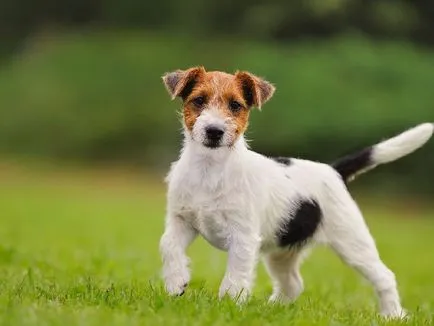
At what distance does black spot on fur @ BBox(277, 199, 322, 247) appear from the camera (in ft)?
24.2

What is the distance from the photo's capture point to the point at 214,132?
21.1 ft

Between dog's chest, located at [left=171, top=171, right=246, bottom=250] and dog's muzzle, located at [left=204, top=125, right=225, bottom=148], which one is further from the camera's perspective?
dog's chest, located at [left=171, top=171, right=246, bottom=250]

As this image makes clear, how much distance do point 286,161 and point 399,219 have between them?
15555 mm

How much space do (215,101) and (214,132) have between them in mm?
225

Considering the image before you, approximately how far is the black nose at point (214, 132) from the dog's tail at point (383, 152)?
199 centimetres

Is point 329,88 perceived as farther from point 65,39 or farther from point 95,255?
point 95,255

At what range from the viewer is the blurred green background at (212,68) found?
24484mm

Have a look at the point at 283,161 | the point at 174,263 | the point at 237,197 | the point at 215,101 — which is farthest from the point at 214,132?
the point at 283,161

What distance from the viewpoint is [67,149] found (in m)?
27.5

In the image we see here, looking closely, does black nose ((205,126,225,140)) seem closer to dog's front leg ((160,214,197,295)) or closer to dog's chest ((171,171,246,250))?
dog's chest ((171,171,246,250))

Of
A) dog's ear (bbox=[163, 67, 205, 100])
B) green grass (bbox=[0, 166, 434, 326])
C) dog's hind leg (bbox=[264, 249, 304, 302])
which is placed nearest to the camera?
green grass (bbox=[0, 166, 434, 326])

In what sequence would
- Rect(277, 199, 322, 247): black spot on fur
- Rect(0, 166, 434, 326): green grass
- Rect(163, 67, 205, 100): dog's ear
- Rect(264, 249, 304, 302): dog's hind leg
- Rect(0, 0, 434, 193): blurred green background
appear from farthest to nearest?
Rect(0, 0, 434, 193): blurred green background
Rect(264, 249, 304, 302): dog's hind leg
Rect(277, 199, 322, 247): black spot on fur
Rect(163, 67, 205, 100): dog's ear
Rect(0, 166, 434, 326): green grass

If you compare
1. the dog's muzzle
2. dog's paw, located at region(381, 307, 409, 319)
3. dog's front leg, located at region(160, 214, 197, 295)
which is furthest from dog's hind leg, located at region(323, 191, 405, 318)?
the dog's muzzle

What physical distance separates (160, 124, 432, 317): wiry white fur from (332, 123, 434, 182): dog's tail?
42 centimetres
